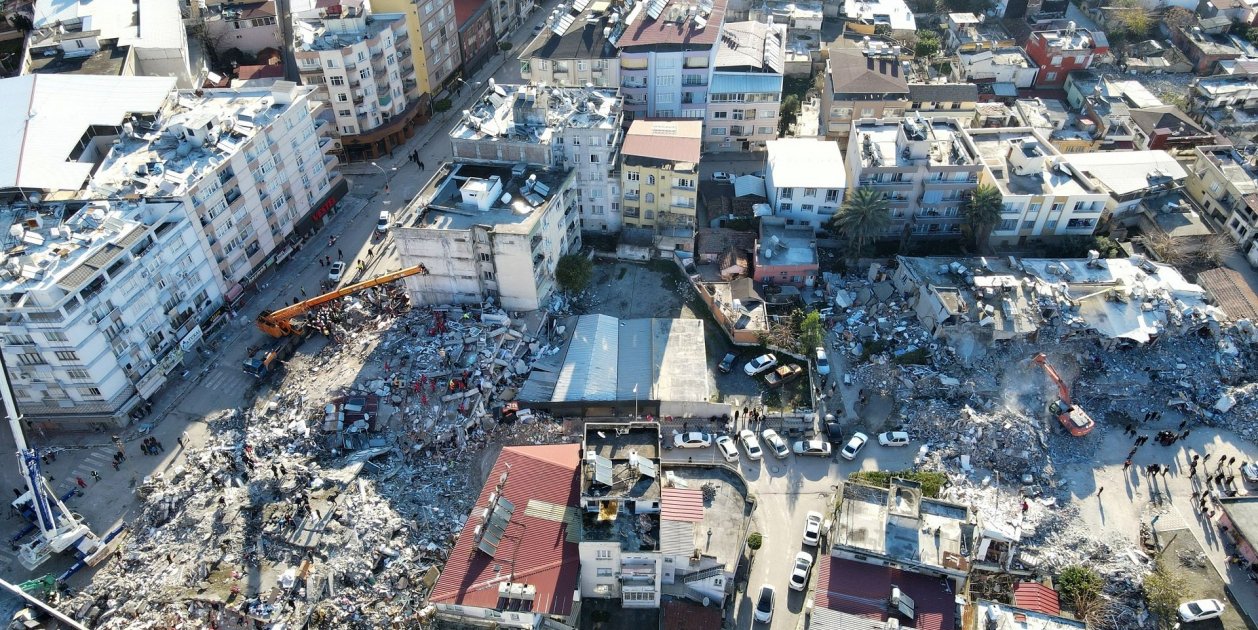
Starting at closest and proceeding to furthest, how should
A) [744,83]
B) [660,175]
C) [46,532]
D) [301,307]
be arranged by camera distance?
1. [46,532]
2. [301,307]
3. [660,175]
4. [744,83]

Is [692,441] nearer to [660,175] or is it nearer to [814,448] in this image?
[814,448]

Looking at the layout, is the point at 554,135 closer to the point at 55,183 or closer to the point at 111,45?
the point at 55,183

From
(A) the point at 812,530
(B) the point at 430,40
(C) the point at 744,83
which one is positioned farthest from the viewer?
(B) the point at 430,40

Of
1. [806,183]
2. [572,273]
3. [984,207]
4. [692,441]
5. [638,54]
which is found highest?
[638,54]

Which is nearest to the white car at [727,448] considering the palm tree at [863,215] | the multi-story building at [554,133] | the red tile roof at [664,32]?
the palm tree at [863,215]

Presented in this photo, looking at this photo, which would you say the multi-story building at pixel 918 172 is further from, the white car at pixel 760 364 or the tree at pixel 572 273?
the tree at pixel 572 273

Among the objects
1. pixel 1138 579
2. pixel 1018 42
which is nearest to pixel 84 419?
pixel 1138 579

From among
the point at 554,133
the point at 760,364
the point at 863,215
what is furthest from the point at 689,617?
the point at 554,133
